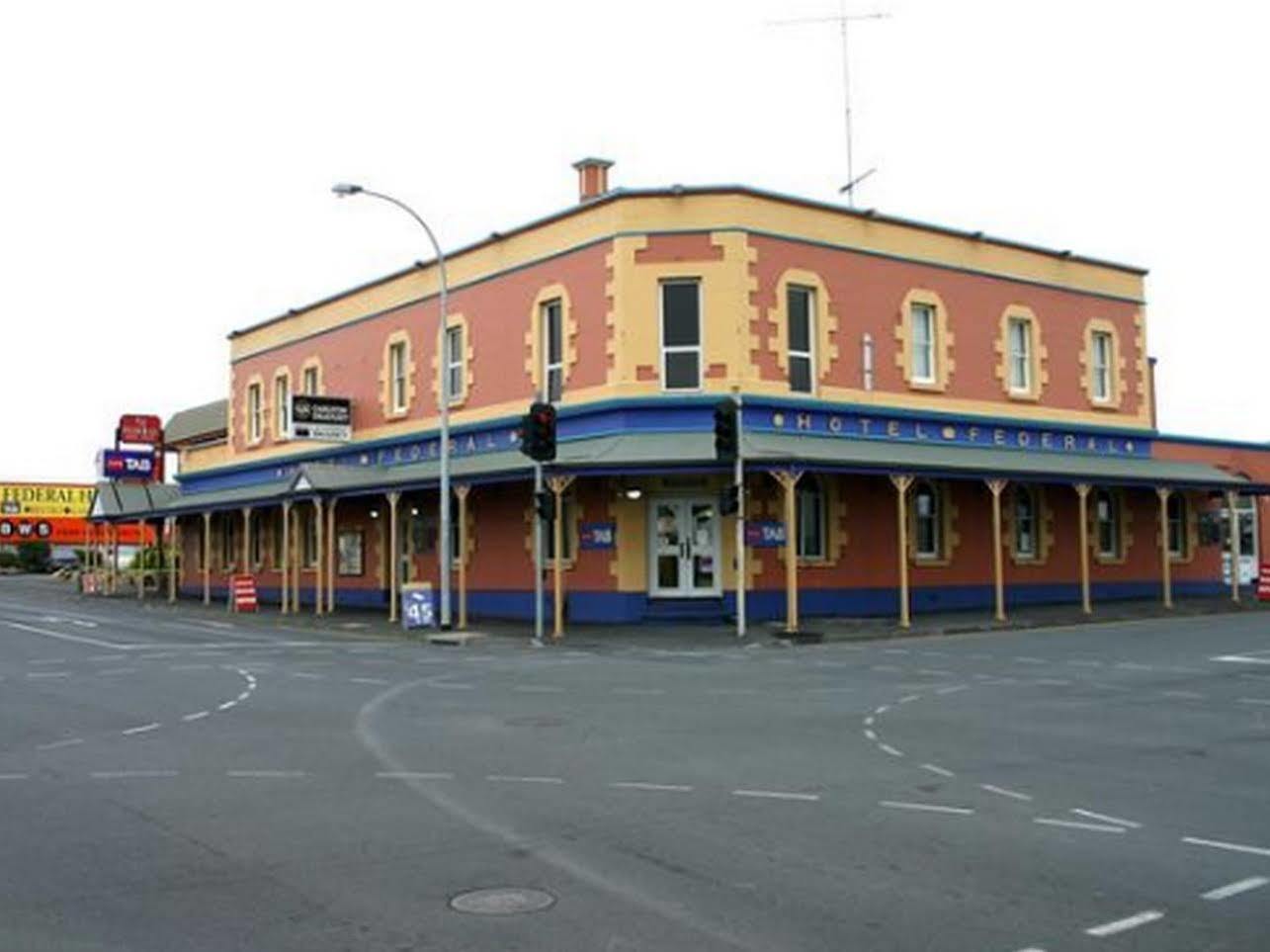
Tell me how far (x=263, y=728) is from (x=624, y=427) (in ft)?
52.0

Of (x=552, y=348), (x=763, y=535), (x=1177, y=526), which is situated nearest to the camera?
(x=763, y=535)

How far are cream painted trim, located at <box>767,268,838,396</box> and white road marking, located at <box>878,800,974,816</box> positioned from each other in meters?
19.9

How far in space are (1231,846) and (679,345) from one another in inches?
834

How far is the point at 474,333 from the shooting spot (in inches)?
1281

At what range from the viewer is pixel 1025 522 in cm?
3288

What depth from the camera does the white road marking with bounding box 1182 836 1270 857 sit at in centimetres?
760

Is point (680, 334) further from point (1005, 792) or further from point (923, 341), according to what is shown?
point (1005, 792)

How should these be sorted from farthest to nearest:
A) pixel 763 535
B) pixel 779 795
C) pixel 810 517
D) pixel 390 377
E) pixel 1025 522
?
1. pixel 390 377
2. pixel 1025 522
3. pixel 810 517
4. pixel 763 535
5. pixel 779 795

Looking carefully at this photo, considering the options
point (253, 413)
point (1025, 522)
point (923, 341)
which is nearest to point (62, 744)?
point (923, 341)

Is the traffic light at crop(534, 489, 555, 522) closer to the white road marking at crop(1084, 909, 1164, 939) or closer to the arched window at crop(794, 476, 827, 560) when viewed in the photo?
the arched window at crop(794, 476, 827, 560)

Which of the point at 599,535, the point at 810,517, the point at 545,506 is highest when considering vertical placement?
the point at 545,506

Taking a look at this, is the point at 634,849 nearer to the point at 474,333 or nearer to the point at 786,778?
the point at 786,778

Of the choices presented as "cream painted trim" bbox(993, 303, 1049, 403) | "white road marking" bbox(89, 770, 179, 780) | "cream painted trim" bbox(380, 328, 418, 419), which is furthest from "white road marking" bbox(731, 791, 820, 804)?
"cream painted trim" bbox(380, 328, 418, 419)

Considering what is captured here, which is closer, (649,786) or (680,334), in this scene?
(649,786)
